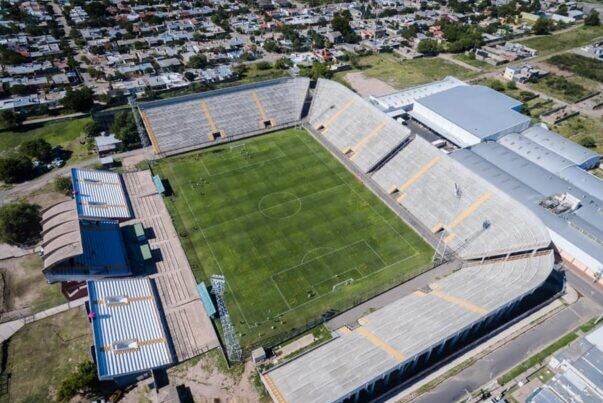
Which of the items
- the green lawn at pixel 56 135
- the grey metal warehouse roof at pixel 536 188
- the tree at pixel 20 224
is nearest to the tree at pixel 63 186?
the tree at pixel 20 224

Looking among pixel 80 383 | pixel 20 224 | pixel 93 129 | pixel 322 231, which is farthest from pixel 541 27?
pixel 80 383

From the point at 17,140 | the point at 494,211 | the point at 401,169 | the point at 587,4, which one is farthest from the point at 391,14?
the point at 17,140

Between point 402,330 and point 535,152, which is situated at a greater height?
point 402,330

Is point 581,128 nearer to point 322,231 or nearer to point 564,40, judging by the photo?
point 564,40

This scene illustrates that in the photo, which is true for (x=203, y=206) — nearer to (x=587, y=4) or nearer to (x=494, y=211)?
(x=494, y=211)

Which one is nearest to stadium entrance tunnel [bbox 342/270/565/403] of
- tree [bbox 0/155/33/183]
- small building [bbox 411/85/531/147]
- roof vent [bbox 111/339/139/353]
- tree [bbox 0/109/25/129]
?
roof vent [bbox 111/339/139/353]

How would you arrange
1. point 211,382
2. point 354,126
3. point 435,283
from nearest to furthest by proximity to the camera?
point 211,382
point 435,283
point 354,126

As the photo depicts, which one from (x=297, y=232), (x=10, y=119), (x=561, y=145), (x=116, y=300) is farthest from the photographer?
(x=10, y=119)
